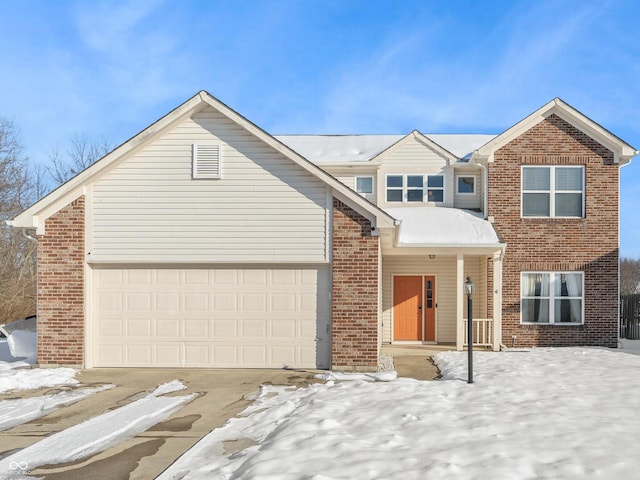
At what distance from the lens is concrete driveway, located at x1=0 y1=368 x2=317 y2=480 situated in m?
5.30

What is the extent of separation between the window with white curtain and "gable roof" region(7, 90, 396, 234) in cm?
676

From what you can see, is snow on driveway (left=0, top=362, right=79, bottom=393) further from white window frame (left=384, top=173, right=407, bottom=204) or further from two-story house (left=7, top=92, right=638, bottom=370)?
white window frame (left=384, top=173, right=407, bottom=204)

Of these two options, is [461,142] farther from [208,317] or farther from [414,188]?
[208,317]

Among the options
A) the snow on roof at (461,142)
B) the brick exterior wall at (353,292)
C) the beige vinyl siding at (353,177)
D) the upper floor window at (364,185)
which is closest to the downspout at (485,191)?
the snow on roof at (461,142)

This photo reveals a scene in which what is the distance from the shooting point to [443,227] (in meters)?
15.0

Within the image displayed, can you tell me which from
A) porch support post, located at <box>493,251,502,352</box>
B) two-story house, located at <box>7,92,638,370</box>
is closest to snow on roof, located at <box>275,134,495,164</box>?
porch support post, located at <box>493,251,502,352</box>

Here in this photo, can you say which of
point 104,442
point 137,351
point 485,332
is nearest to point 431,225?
point 485,332

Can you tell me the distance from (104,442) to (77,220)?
6.53 meters

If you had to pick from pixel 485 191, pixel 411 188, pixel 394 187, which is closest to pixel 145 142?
pixel 394 187

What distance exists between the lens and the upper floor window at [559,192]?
15289 mm

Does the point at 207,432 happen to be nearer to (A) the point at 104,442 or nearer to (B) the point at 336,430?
(A) the point at 104,442

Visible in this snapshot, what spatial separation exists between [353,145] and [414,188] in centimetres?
Answer: 337

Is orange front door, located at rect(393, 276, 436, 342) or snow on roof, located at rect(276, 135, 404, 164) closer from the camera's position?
orange front door, located at rect(393, 276, 436, 342)

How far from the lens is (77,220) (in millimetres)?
11273
